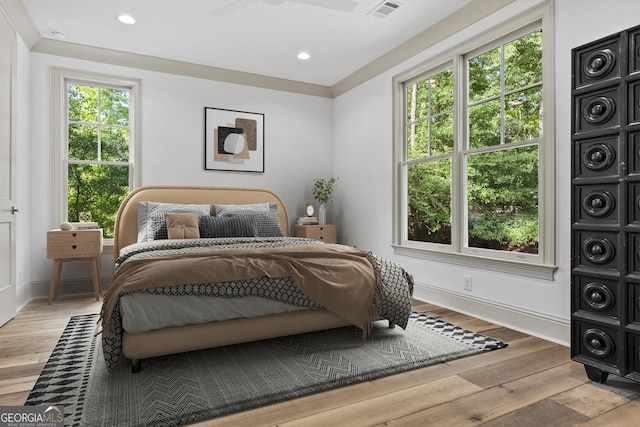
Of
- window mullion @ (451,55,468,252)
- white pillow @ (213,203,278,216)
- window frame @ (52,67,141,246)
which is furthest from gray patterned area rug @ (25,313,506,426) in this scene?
window frame @ (52,67,141,246)

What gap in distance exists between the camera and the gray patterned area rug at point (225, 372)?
1763mm

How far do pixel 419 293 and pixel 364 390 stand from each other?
7.14 ft

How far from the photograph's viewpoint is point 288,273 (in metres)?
2.44

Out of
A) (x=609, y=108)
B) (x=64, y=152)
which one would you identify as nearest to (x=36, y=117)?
(x=64, y=152)

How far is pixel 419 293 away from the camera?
4000mm

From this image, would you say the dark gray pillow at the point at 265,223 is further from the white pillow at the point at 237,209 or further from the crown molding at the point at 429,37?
the crown molding at the point at 429,37

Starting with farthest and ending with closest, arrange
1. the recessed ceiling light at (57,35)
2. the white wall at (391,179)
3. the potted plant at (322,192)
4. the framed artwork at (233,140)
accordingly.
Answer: the potted plant at (322,192) → the framed artwork at (233,140) → the recessed ceiling light at (57,35) → the white wall at (391,179)

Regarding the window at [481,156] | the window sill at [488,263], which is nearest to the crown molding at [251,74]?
the window at [481,156]

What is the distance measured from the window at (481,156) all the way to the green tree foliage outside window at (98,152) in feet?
10.3

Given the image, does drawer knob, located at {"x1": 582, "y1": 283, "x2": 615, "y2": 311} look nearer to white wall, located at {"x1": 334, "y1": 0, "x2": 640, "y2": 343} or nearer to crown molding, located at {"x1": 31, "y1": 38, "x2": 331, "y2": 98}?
white wall, located at {"x1": 334, "y1": 0, "x2": 640, "y2": 343}

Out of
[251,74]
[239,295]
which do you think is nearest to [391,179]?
[251,74]

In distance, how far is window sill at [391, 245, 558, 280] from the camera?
279 centimetres

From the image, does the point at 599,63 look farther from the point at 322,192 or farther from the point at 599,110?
the point at 322,192

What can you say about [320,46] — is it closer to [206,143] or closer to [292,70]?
[292,70]
